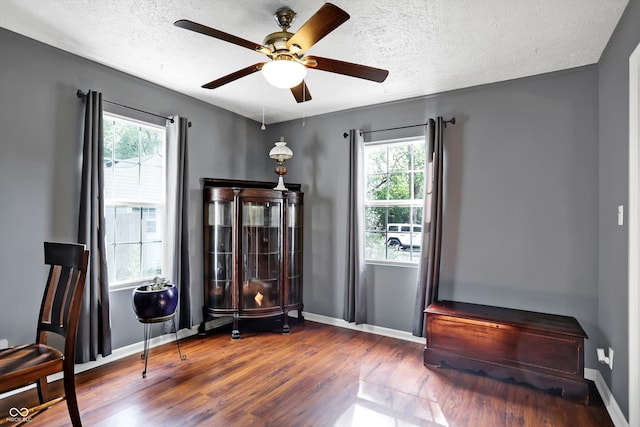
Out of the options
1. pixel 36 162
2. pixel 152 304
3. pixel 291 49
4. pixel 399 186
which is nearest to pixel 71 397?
pixel 152 304

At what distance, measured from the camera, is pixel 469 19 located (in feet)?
7.36

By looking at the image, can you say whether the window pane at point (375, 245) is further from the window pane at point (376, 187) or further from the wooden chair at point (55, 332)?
the wooden chair at point (55, 332)

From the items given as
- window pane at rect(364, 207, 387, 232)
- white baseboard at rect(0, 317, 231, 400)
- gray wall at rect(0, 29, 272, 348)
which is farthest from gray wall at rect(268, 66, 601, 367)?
gray wall at rect(0, 29, 272, 348)

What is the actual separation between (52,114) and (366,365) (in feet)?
10.8

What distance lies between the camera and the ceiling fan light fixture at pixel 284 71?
6.49ft

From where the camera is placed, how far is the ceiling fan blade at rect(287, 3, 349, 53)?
162 cm

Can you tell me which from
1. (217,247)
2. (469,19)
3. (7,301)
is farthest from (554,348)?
(7,301)

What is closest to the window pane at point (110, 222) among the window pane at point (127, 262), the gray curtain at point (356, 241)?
the window pane at point (127, 262)

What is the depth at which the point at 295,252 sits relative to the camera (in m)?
4.20

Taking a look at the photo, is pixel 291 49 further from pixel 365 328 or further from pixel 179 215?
pixel 365 328

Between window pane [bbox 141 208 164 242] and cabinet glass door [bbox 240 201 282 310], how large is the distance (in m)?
0.84

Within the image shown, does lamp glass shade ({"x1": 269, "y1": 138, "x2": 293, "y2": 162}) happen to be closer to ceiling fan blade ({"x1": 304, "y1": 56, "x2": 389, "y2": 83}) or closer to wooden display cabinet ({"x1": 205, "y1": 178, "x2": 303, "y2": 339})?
wooden display cabinet ({"x1": 205, "y1": 178, "x2": 303, "y2": 339})

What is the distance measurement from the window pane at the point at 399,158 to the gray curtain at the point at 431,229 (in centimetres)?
37

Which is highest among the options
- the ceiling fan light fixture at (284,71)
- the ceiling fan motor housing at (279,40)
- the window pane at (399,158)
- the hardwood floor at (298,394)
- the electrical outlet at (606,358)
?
the ceiling fan motor housing at (279,40)
